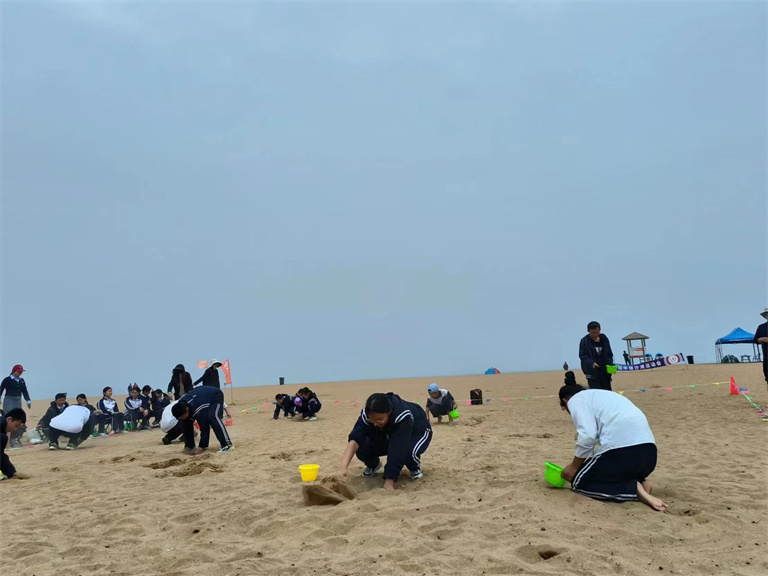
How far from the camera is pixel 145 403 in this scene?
14.1 meters

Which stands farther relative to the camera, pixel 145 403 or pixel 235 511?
pixel 145 403

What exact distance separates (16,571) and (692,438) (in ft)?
25.8

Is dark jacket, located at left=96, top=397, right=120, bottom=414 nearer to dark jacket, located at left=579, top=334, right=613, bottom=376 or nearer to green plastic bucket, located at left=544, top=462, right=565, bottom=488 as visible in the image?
dark jacket, located at left=579, top=334, right=613, bottom=376

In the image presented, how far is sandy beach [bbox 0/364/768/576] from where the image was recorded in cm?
302

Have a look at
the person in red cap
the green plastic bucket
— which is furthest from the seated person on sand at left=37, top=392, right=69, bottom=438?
the green plastic bucket

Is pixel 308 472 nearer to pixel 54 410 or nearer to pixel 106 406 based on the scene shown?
pixel 54 410

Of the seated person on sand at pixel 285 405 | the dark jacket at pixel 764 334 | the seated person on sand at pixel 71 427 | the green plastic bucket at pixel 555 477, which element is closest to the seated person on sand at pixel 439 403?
the seated person on sand at pixel 285 405

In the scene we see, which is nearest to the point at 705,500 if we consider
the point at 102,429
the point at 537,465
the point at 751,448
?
the point at 537,465

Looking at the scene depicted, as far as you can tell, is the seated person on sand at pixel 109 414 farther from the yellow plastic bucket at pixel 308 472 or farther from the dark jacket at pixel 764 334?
the dark jacket at pixel 764 334

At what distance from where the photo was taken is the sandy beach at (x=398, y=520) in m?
3.02

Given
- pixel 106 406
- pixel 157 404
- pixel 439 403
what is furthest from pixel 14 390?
pixel 439 403

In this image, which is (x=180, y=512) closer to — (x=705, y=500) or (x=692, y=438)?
(x=705, y=500)

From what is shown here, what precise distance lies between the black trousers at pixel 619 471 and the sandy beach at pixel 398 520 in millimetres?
117

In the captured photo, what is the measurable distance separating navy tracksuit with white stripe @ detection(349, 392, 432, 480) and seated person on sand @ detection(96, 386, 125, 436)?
406 inches
